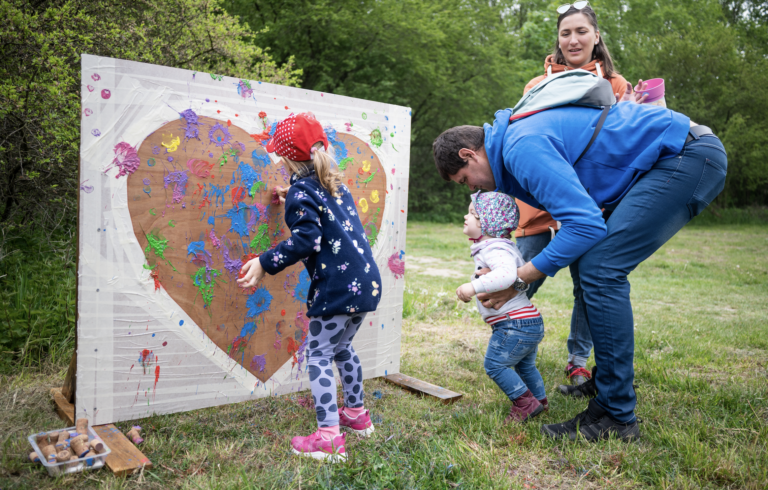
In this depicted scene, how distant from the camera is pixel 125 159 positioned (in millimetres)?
2311

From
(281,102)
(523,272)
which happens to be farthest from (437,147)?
(281,102)

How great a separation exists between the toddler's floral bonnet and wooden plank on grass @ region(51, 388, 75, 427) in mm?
2024

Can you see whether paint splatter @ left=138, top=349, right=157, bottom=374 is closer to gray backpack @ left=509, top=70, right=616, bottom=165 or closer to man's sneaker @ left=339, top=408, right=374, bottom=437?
man's sneaker @ left=339, top=408, right=374, bottom=437

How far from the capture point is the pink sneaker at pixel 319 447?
2.17 metres

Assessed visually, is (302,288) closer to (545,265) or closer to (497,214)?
(497,214)

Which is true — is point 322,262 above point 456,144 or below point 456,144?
below

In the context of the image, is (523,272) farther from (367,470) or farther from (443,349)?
(443,349)

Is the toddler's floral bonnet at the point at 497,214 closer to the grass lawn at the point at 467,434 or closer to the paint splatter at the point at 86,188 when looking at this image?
the grass lawn at the point at 467,434

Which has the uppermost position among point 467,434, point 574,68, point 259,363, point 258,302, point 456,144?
point 574,68

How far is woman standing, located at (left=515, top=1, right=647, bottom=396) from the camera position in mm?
2838

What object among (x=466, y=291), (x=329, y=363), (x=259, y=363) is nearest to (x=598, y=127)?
(x=466, y=291)

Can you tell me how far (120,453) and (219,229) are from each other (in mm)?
1036

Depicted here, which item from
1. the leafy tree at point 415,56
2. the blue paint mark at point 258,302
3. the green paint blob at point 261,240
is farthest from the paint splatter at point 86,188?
the leafy tree at point 415,56

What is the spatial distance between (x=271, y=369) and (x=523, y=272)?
1.38 m
